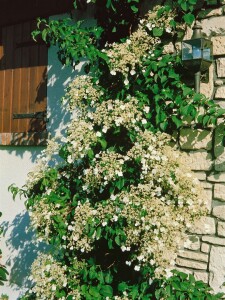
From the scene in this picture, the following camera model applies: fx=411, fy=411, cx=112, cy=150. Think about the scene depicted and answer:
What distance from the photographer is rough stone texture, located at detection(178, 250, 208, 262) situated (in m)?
2.98

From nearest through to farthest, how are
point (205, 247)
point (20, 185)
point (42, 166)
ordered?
point (205, 247)
point (42, 166)
point (20, 185)

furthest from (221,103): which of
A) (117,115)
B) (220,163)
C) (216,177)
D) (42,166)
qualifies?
(42,166)

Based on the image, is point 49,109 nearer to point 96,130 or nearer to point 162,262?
point 96,130

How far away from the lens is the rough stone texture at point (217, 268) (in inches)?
114

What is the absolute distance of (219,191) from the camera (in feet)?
9.62

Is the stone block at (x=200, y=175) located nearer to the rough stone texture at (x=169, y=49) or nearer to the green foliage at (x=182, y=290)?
the green foliage at (x=182, y=290)

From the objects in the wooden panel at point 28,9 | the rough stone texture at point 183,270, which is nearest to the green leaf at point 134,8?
the wooden panel at point 28,9

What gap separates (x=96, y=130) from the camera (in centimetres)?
301

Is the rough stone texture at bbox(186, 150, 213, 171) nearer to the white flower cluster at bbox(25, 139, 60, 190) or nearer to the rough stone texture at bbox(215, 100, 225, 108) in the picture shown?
the rough stone texture at bbox(215, 100, 225, 108)

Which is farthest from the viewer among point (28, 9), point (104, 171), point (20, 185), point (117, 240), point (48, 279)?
point (28, 9)

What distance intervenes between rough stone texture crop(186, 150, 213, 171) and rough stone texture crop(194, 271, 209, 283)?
75 cm

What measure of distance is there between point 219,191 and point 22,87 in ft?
7.54

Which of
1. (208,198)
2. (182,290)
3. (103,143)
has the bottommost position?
(182,290)

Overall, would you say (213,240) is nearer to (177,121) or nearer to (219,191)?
(219,191)
